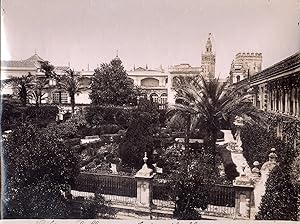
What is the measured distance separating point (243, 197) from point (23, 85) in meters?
0.84

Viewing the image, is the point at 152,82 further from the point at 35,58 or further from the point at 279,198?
the point at 279,198

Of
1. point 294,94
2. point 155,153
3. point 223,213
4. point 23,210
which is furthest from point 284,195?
point 23,210

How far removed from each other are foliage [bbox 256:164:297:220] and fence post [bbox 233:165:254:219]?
4 centimetres

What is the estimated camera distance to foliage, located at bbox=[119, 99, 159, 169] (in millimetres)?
1548

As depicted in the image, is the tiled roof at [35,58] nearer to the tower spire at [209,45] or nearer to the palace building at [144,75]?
the palace building at [144,75]

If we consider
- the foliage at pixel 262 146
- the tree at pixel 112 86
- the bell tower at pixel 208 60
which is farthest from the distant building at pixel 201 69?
the foliage at pixel 262 146

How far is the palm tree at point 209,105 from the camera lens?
1.56m

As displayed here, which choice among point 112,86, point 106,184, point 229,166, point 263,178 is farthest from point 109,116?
point 263,178

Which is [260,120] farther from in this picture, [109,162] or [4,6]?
[4,6]

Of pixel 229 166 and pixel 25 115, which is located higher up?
pixel 25 115

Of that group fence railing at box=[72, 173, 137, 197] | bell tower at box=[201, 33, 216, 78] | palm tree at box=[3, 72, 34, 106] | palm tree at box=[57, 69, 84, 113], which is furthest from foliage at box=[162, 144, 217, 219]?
palm tree at box=[3, 72, 34, 106]

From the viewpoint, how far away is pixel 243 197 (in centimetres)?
155

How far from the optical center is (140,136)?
1.55 meters

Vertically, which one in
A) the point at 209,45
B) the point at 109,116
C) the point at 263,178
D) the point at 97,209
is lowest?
the point at 97,209
